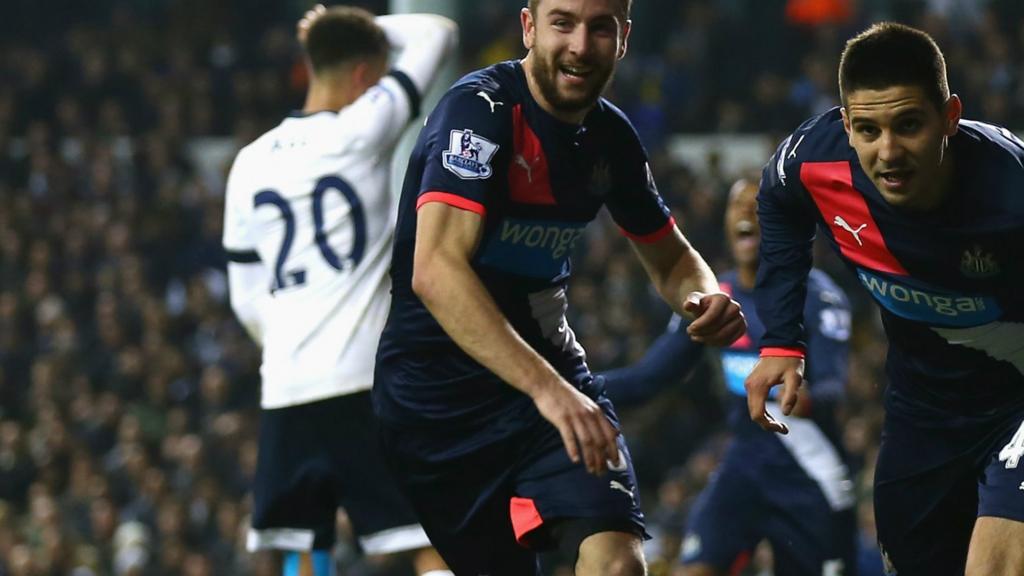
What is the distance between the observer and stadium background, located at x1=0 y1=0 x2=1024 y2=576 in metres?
14.0

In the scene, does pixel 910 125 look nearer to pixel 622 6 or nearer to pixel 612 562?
pixel 622 6

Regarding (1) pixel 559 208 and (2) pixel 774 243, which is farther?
(2) pixel 774 243

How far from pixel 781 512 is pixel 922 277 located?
9.28 ft

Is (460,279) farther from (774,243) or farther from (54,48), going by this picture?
(54,48)

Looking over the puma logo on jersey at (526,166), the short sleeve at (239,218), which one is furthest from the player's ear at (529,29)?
the short sleeve at (239,218)

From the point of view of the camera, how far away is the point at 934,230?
5.23 m

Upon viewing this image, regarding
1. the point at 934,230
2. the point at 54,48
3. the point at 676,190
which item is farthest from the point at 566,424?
the point at 54,48

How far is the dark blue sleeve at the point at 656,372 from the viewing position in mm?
7766

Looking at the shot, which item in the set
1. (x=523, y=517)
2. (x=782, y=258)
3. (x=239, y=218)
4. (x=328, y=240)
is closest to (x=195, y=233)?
(x=239, y=218)

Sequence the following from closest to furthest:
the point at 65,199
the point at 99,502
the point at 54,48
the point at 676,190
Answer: the point at 99,502 < the point at 676,190 < the point at 65,199 < the point at 54,48

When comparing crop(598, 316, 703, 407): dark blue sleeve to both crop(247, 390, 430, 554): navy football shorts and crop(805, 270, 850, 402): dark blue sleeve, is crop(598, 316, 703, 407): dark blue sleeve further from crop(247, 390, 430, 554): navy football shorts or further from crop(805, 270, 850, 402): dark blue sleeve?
crop(247, 390, 430, 554): navy football shorts

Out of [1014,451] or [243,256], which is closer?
[1014,451]

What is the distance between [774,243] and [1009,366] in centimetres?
81

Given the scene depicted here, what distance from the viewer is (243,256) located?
729 centimetres
